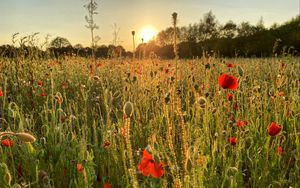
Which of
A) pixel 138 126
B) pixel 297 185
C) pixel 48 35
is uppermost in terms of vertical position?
pixel 48 35

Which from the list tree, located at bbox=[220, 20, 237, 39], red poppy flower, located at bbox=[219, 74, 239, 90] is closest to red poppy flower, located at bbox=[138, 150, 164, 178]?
red poppy flower, located at bbox=[219, 74, 239, 90]

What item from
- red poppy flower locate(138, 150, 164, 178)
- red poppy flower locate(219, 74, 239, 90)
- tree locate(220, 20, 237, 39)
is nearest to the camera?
red poppy flower locate(138, 150, 164, 178)

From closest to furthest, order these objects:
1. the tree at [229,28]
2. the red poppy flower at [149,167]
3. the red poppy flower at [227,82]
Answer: the red poppy flower at [149,167] < the red poppy flower at [227,82] < the tree at [229,28]

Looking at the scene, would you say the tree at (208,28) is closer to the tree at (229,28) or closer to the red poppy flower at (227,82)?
the tree at (229,28)

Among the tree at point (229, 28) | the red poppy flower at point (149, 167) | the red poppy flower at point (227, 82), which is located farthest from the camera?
the tree at point (229, 28)

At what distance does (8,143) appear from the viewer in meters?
2.31

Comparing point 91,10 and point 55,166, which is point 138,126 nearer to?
point 55,166

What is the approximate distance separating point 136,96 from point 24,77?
2.45 metres

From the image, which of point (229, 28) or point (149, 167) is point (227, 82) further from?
point (229, 28)

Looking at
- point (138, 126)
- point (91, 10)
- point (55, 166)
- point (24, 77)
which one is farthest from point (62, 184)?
point (24, 77)

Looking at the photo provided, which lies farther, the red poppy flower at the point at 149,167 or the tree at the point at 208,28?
the tree at the point at 208,28

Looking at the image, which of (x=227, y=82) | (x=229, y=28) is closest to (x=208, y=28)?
(x=229, y=28)

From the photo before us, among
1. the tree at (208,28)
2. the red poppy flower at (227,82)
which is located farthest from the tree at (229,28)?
the red poppy flower at (227,82)

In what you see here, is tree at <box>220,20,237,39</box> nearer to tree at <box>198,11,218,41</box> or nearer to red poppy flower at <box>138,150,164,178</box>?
tree at <box>198,11,218,41</box>
